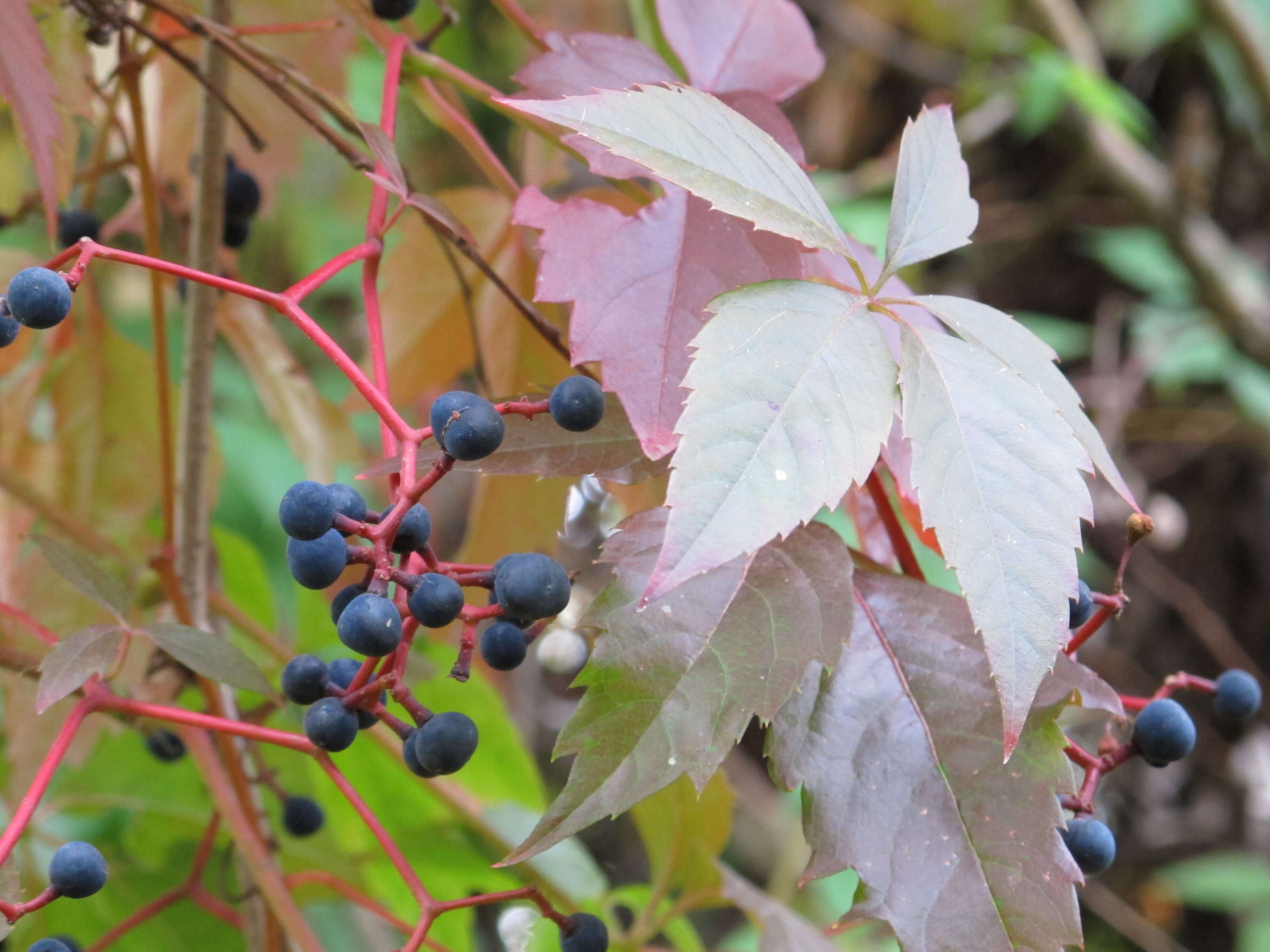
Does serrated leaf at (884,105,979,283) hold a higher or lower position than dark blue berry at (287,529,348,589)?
higher

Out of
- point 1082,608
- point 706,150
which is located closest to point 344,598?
point 706,150

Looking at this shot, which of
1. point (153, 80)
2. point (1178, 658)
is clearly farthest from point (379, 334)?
point (1178, 658)

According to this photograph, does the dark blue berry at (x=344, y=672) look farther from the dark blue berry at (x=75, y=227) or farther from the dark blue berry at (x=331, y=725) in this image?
the dark blue berry at (x=75, y=227)

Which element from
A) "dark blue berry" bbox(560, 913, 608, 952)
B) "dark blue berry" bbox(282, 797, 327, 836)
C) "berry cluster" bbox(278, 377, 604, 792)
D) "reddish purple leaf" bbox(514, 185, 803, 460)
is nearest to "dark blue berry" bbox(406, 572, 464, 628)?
"berry cluster" bbox(278, 377, 604, 792)

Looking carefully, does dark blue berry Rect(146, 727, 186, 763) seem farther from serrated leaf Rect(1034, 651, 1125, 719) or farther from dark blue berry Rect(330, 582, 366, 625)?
serrated leaf Rect(1034, 651, 1125, 719)

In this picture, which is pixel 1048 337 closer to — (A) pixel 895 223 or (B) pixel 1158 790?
(B) pixel 1158 790
